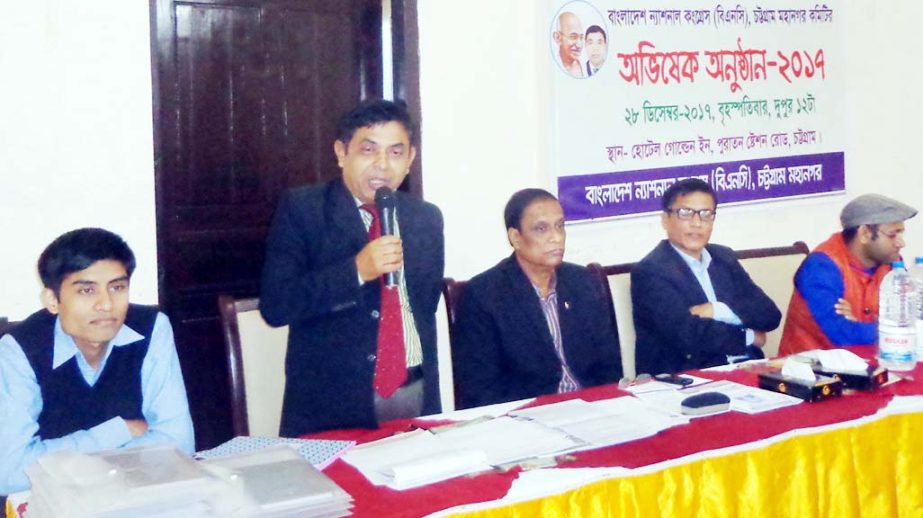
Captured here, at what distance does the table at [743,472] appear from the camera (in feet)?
5.02

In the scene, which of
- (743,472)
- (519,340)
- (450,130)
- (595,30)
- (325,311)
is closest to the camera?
(743,472)

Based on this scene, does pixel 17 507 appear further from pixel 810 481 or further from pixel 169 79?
pixel 169 79

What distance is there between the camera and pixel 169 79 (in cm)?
307

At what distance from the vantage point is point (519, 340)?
2.46m

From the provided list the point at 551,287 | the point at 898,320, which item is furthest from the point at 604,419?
the point at 898,320

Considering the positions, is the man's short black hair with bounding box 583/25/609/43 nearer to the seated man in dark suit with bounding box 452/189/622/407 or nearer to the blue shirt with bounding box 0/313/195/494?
the seated man in dark suit with bounding box 452/189/622/407

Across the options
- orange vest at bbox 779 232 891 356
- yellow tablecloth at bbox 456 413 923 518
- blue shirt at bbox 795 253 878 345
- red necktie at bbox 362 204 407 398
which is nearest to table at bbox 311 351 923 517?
yellow tablecloth at bbox 456 413 923 518

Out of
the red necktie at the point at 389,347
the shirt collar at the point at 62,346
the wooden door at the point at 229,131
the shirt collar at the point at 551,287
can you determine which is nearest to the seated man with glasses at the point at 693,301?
the shirt collar at the point at 551,287

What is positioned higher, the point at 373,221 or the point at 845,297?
the point at 373,221

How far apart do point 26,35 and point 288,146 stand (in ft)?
2.90

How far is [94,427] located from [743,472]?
1.25 metres

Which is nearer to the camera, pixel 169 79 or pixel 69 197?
pixel 69 197

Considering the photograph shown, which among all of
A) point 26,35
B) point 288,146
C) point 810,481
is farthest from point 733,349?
point 26,35

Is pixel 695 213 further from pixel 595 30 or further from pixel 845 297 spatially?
pixel 595 30
